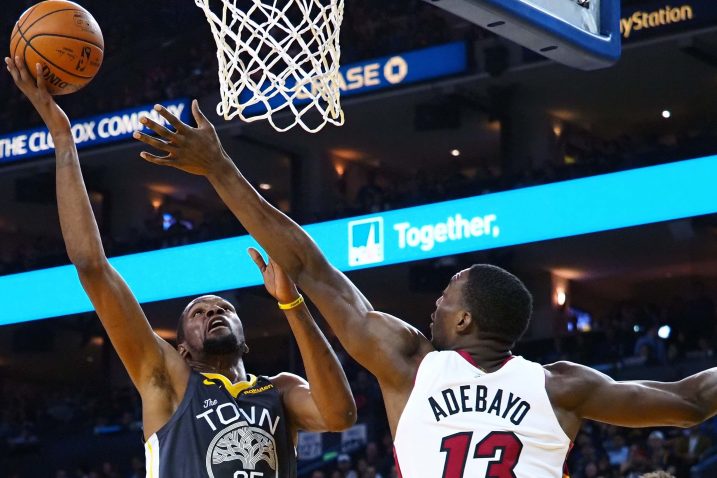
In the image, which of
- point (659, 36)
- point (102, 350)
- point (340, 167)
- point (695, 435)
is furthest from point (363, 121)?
point (695, 435)

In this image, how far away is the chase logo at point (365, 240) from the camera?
15.6 meters

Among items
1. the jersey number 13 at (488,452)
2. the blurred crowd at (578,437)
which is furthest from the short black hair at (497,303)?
the blurred crowd at (578,437)

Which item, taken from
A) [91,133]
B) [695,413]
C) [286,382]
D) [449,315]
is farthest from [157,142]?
[91,133]

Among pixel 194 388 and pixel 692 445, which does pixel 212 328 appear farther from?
pixel 692 445

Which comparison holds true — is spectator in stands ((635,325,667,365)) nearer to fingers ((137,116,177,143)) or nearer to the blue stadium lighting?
the blue stadium lighting

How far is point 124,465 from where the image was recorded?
55.2ft

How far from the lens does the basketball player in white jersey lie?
2.80 m

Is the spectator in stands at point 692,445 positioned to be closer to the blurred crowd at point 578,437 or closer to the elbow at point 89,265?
the blurred crowd at point 578,437

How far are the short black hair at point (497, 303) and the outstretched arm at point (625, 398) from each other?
0.47ft

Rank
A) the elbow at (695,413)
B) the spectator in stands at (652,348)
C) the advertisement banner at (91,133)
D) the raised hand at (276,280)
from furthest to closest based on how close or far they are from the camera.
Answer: the advertisement banner at (91,133) → the spectator in stands at (652,348) → the raised hand at (276,280) → the elbow at (695,413)

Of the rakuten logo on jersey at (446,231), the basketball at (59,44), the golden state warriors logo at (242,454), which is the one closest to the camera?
the golden state warriors logo at (242,454)

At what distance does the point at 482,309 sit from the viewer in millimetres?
2953

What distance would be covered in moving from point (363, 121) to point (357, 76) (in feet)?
9.85

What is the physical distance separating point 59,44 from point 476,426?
1971mm
